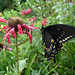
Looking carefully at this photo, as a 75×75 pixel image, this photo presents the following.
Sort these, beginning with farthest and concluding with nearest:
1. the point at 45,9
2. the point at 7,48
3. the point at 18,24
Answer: the point at 45,9
the point at 7,48
the point at 18,24

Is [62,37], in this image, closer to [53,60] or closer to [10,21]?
[53,60]

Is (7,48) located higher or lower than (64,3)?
lower

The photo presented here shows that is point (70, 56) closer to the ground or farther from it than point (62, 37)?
closer to the ground

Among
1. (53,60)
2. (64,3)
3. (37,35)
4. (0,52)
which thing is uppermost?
(64,3)

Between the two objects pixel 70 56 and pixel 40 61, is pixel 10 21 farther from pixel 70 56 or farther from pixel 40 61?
pixel 70 56

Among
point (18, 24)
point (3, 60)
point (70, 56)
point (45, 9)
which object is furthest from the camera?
point (45, 9)

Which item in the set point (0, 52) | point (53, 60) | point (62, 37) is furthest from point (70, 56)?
point (0, 52)

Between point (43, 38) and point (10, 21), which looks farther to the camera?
point (43, 38)

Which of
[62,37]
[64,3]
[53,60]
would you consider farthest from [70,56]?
[64,3]

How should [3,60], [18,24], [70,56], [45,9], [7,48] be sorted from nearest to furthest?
[18,24] → [3,60] → [7,48] → [70,56] → [45,9]
